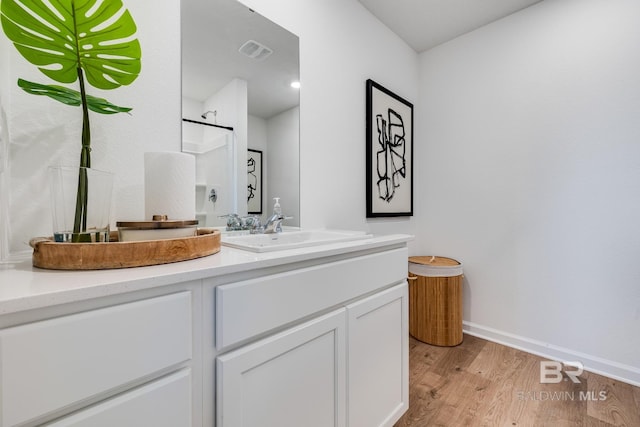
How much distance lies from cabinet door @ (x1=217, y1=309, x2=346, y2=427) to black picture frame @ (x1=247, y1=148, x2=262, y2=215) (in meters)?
0.69

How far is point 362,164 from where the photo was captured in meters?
1.91

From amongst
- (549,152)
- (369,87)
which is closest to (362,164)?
(369,87)

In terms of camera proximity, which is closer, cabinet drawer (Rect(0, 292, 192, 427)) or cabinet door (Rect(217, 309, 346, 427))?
cabinet drawer (Rect(0, 292, 192, 427))

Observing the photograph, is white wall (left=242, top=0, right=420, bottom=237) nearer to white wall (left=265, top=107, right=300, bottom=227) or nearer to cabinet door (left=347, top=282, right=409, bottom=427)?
white wall (left=265, top=107, right=300, bottom=227)

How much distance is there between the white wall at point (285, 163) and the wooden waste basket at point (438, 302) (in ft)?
3.81

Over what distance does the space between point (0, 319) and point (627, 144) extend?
262 centimetres

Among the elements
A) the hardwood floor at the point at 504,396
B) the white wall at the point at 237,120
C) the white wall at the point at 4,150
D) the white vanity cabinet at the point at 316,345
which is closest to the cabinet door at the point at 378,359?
the white vanity cabinet at the point at 316,345

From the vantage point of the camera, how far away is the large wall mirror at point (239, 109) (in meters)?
1.12

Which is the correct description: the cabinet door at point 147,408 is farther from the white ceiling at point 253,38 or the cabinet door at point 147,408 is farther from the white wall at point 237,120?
the white ceiling at point 253,38

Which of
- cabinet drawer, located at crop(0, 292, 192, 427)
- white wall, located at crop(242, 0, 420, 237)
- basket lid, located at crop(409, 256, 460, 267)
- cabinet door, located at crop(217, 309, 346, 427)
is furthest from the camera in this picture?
basket lid, located at crop(409, 256, 460, 267)

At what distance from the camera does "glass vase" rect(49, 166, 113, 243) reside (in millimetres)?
658

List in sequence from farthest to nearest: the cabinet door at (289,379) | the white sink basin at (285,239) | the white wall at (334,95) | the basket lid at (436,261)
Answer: the basket lid at (436,261) < the white wall at (334,95) < the white sink basin at (285,239) < the cabinet door at (289,379)

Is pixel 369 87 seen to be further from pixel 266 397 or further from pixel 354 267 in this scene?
pixel 266 397

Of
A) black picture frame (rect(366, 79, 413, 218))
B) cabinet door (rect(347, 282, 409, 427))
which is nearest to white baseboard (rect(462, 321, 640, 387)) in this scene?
black picture frame (rect(366, 79, 413, 218))
